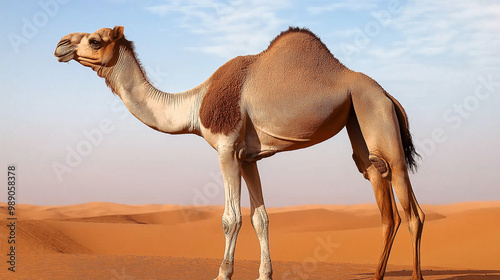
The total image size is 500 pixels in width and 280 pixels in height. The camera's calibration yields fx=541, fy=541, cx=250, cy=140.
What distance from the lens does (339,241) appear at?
67.6 ft

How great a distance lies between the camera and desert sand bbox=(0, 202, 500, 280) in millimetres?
9852

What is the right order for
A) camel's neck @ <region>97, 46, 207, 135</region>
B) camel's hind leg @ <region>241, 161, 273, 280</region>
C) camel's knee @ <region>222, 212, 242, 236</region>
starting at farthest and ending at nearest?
camel's neck @ <region>97, 46, 207, 135</region> < camel's hind leg @ <region>241, 161, 273, 280</region> < camel's knee @ <region>222, 212, 242, 236</region>

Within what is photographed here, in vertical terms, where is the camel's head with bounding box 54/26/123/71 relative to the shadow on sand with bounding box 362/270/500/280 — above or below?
above

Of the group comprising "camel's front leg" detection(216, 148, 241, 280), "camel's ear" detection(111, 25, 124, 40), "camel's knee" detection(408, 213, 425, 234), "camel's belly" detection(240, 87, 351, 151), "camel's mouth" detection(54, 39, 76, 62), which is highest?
"camel's ear" detection(111, 25, 124, 40)

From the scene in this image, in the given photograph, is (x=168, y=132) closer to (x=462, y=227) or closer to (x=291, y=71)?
(x=291, y=71)

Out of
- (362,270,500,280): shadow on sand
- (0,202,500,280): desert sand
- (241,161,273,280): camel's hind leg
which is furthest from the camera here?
(0,202,500,280): desert sand

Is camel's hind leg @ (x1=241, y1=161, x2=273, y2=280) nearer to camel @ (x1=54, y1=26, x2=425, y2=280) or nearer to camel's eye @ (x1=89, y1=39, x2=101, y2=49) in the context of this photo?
camel @ (x1=54, y1=26, x2=425, y2=280)

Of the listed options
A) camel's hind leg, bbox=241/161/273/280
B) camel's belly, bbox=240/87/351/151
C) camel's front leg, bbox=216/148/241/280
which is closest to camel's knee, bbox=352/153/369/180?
camel's belly, bbox=240/87/351/151

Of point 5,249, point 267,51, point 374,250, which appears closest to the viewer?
point 267,51

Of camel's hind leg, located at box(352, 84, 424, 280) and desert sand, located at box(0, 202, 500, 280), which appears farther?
desert sand, located at box(0, 202, 500, 280)

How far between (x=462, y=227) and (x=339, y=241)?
4718mm

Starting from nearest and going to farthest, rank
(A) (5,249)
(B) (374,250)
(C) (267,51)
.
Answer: (C) (267,51)
(A) (5,249)
(B) (374,250)

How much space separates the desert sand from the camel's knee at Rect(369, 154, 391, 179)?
268 centimetres

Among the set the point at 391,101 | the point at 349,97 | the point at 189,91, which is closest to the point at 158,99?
the point at 189,91
